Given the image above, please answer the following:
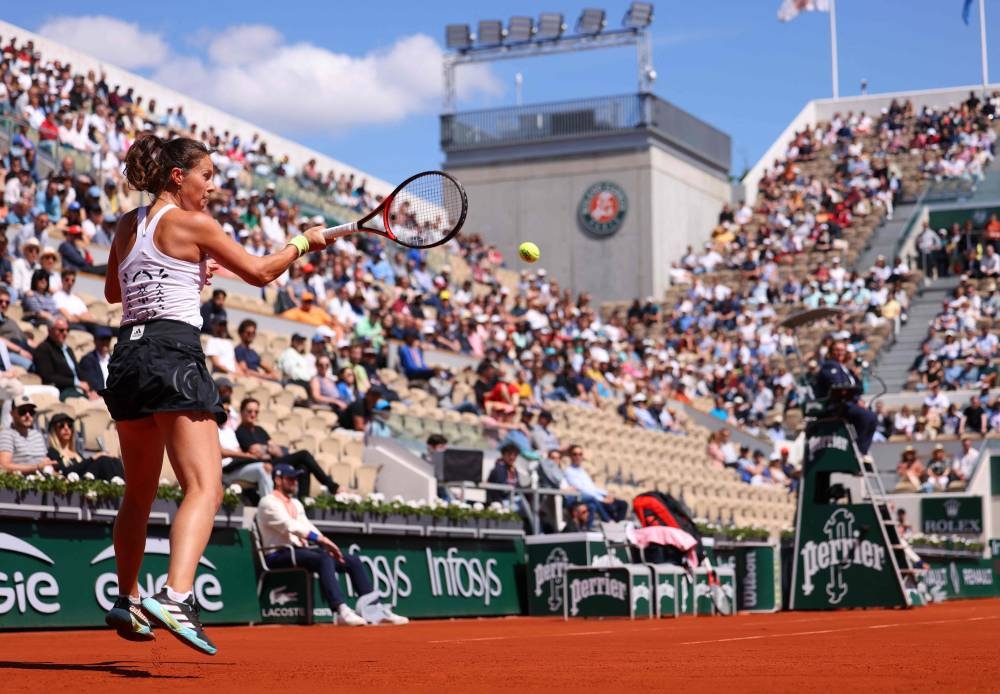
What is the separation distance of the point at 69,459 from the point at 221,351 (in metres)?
4.99

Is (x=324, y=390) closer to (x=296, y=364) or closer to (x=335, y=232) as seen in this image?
(x=296, y=364)

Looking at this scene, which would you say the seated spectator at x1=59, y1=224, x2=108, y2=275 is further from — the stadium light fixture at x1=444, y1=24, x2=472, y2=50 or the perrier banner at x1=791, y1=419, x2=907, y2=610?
the stadium light fixture at x1=444, y1=24, x2=472, y2=50

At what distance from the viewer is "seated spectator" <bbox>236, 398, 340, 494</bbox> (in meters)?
15.1

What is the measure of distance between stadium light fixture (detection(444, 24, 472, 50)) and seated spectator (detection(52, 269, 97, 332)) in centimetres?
→ 2874

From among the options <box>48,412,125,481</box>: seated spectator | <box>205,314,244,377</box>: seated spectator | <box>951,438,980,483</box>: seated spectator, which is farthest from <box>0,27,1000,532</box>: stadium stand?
<box>951,438,980,483</box>: seated spectator

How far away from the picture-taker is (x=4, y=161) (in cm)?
2148

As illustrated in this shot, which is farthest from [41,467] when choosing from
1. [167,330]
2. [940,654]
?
[940,654]

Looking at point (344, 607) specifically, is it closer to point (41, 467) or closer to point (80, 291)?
point (41, 467)

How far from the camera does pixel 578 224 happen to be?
44125mm

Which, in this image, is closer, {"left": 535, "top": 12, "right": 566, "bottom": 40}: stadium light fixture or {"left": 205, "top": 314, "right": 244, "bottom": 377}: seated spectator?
{"left": 205, "top": 314, "right": 244, "bottom": 377}: seated spectator

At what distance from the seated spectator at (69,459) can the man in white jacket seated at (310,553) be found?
4.20 feet

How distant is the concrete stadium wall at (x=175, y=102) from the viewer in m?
30.4

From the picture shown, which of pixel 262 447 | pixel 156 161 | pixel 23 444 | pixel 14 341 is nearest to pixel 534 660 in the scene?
pixel 156 161

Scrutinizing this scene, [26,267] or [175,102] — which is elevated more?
[175,102]
